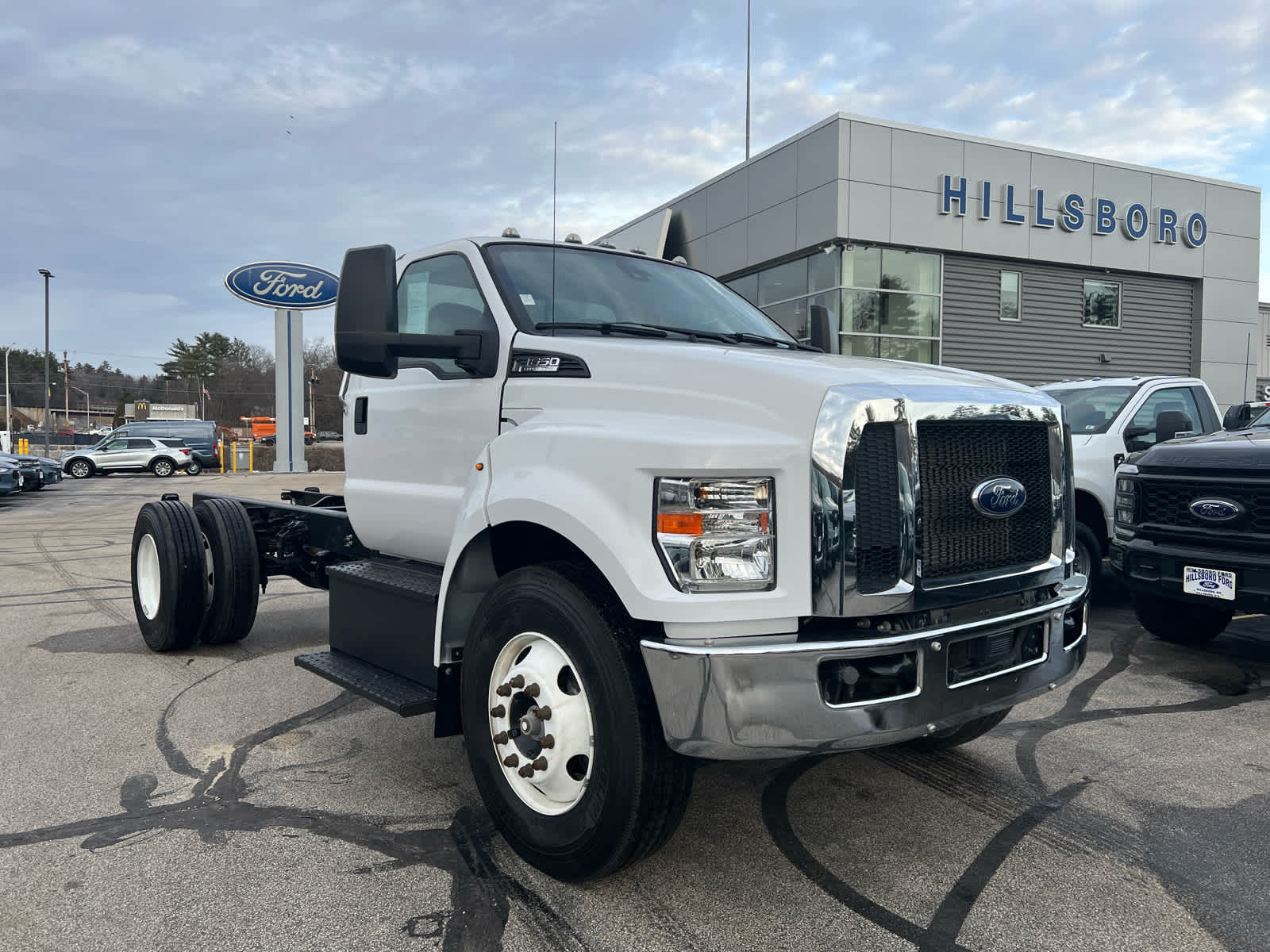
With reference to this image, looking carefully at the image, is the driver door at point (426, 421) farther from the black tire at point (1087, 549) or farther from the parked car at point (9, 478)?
the parked car at point (9, 478)

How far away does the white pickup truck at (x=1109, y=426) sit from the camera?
698cm

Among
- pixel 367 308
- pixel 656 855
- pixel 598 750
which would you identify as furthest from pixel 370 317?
pixel 656 855

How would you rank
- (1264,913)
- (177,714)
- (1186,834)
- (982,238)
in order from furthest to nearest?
(982,238) < (177,714) < (1186,834) < (1264,913)

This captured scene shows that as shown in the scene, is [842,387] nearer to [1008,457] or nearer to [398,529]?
[1008,457]

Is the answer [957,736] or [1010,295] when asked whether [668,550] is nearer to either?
[957,736]

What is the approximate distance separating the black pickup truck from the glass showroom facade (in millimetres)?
12155

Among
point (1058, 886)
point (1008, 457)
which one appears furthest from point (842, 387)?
point (1058, 886)

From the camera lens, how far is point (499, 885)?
2934 mm

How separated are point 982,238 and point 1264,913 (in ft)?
59.6

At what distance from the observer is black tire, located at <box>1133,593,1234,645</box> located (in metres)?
6.12

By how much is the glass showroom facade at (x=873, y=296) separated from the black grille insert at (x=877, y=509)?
15.8m

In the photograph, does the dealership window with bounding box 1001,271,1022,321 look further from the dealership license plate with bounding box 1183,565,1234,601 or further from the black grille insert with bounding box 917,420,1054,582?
the black grille insert with bounding box 917,420,1054,582

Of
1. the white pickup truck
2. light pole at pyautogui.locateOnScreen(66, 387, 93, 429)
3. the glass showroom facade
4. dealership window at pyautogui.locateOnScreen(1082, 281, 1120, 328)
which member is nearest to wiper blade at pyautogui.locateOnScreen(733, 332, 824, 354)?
the white pickup truck

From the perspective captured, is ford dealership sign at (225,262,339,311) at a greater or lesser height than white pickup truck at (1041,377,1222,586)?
greater
